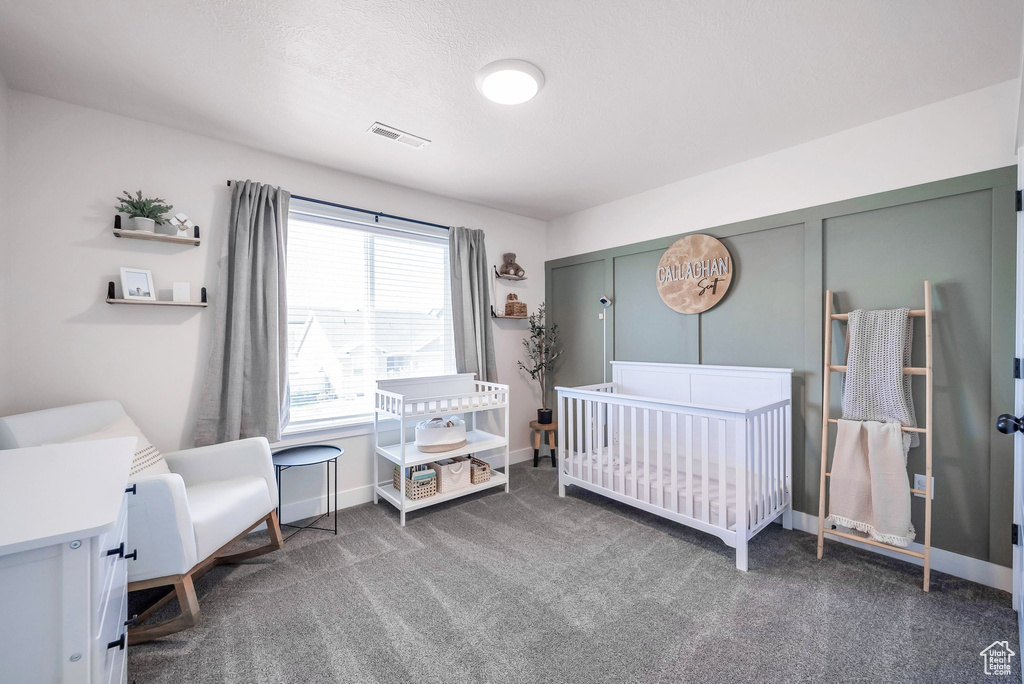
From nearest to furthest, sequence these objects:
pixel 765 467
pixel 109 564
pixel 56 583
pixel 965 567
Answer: pixel 56 583, pixel 109 564, pixel 965 567, pixel 765 467

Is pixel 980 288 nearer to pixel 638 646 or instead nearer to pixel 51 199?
pixel 638 646

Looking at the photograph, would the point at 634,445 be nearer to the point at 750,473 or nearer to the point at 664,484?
the point at 664,484

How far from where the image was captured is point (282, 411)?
272 cm

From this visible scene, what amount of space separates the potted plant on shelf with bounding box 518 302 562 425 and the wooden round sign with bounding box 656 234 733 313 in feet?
4.13

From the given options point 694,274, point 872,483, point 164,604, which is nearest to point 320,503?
point 164,604

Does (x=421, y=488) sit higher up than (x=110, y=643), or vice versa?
(x=110, y=643)

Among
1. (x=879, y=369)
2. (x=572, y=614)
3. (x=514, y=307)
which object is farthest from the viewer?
(x=514, y=307)

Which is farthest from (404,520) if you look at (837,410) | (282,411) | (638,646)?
(837,410)

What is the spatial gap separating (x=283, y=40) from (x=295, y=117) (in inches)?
25.2

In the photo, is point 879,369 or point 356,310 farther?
point 356,310

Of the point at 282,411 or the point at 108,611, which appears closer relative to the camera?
the point at 108,611

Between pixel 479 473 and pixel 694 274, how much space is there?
2218 mm

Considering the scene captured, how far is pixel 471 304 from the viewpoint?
3662mm

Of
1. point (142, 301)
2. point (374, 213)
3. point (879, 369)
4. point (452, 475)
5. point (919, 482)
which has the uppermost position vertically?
point (374, 213)
